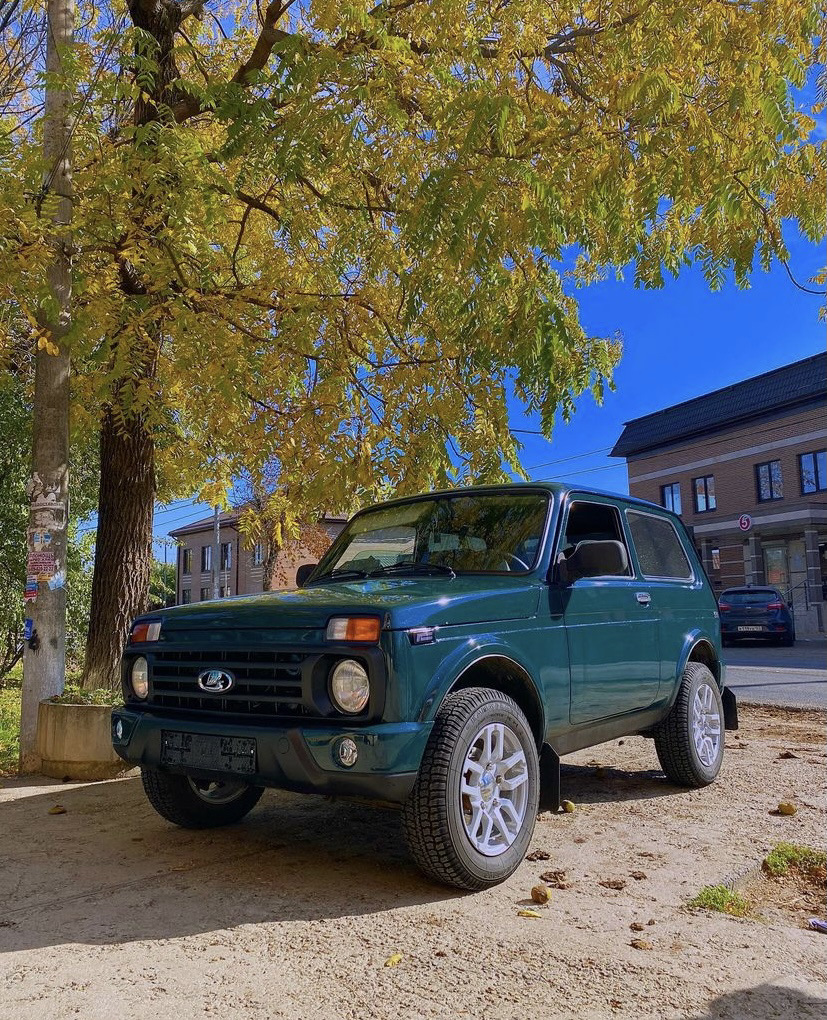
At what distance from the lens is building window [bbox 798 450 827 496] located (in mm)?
34031

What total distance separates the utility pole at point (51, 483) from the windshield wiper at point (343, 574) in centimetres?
291

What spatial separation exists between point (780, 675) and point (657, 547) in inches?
420

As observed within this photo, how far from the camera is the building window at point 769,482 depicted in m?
36.1

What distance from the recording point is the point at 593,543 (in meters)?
4.52

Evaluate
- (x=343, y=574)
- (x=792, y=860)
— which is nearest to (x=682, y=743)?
(x=792, y=860)

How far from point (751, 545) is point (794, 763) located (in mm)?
32278

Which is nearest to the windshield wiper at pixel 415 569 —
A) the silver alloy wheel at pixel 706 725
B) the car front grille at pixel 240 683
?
the car front grille at pixel 240 683

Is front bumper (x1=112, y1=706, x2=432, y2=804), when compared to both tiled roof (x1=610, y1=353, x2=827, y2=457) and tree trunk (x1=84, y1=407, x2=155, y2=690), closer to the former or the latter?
tree trunk (x1=84, y1=407, x2=155, y2=690)

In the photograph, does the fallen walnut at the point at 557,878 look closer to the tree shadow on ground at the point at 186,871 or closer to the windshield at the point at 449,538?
the tree shadow on ground at the point at 186,871

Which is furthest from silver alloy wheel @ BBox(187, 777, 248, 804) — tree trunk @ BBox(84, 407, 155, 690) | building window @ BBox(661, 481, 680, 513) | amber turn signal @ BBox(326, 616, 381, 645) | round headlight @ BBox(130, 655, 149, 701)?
building window @ BBox(661, 481, 680, 513)

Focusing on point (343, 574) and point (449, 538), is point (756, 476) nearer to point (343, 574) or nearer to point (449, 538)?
point (449, 538)

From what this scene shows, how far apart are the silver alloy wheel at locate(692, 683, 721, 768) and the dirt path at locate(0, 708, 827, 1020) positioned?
0.44 meters

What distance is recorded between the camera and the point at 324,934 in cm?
332

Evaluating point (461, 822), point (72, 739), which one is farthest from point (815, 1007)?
point (72, 739)
